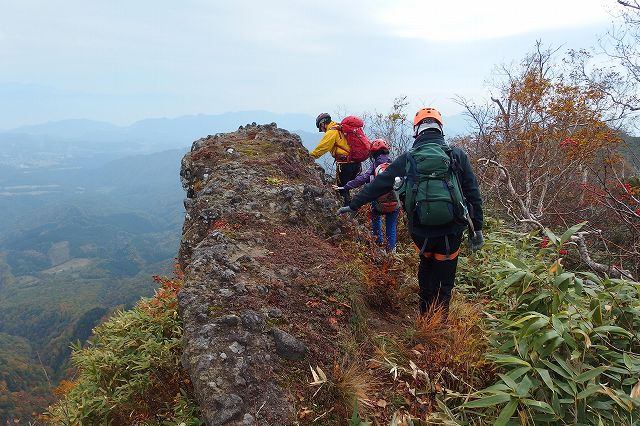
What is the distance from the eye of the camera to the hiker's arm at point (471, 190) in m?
4.62

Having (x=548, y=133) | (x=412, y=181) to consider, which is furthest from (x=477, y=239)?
(x=548, y=133)

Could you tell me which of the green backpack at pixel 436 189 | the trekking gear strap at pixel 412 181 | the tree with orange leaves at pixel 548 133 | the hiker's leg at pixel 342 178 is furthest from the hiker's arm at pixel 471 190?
the tree with orange leaves at pixel 548 133

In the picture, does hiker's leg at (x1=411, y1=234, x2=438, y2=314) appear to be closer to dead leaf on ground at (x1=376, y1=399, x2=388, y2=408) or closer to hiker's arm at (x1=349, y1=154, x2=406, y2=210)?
hiker's arm at (x1=349, y1=154, x2=406, y2=210)

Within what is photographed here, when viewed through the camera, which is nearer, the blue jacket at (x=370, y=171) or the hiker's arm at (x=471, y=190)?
the hiker's arm at (x=471, y=190)

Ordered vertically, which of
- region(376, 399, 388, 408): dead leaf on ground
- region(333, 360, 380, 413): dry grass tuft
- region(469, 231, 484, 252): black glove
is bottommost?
region(376, 399, 388, 408): dead leaf on ground

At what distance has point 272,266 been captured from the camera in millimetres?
4859

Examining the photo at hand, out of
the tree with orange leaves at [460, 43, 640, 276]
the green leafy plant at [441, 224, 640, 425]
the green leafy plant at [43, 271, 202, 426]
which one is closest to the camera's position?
the green leafy plant at [441, 224, 640, 425]

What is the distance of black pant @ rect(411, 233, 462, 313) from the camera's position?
465 cm

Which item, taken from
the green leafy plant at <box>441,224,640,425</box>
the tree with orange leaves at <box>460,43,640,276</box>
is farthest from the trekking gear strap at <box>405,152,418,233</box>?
the tree with orange leaves at <box>460,43,640,276</box>

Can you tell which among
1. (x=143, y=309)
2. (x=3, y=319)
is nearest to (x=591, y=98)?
(x=143, y=309)

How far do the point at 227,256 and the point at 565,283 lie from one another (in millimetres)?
3530

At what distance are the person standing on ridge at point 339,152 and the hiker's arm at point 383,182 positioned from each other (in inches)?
102

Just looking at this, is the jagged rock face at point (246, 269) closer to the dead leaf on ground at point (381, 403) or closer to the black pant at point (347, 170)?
the black pant at point (347, 170)

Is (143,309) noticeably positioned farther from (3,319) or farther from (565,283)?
(3,319)
